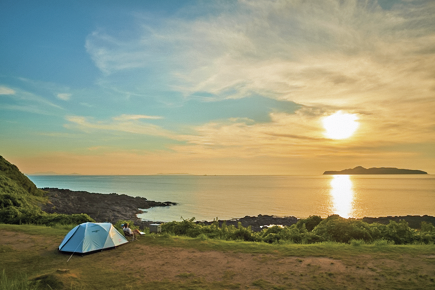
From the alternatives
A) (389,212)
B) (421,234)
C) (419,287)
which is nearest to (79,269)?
(419,287)

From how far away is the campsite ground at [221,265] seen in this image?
11266mm

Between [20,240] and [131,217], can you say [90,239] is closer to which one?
[20,240]

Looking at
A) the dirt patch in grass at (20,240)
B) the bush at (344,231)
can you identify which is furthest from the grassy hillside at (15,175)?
the bush at (344,231)

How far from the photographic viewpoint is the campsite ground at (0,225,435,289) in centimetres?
1127

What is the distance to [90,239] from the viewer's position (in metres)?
16.9

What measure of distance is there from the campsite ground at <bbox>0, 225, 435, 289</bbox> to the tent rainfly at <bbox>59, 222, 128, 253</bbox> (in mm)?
512

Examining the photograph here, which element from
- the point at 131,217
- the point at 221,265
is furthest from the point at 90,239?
the point at 131,217

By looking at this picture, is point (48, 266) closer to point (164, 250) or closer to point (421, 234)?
point (164, 250)

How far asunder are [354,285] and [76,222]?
2252 centimetres

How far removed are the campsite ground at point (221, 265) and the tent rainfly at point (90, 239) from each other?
51 centimetres

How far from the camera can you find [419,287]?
34.3ft

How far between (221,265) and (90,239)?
8.77 m

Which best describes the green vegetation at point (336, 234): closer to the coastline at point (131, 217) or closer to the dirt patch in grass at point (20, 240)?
the dirt patch in grass at point (20, 240)

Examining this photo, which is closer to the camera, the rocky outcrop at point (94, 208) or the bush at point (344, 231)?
the bush at point (344, 231)
